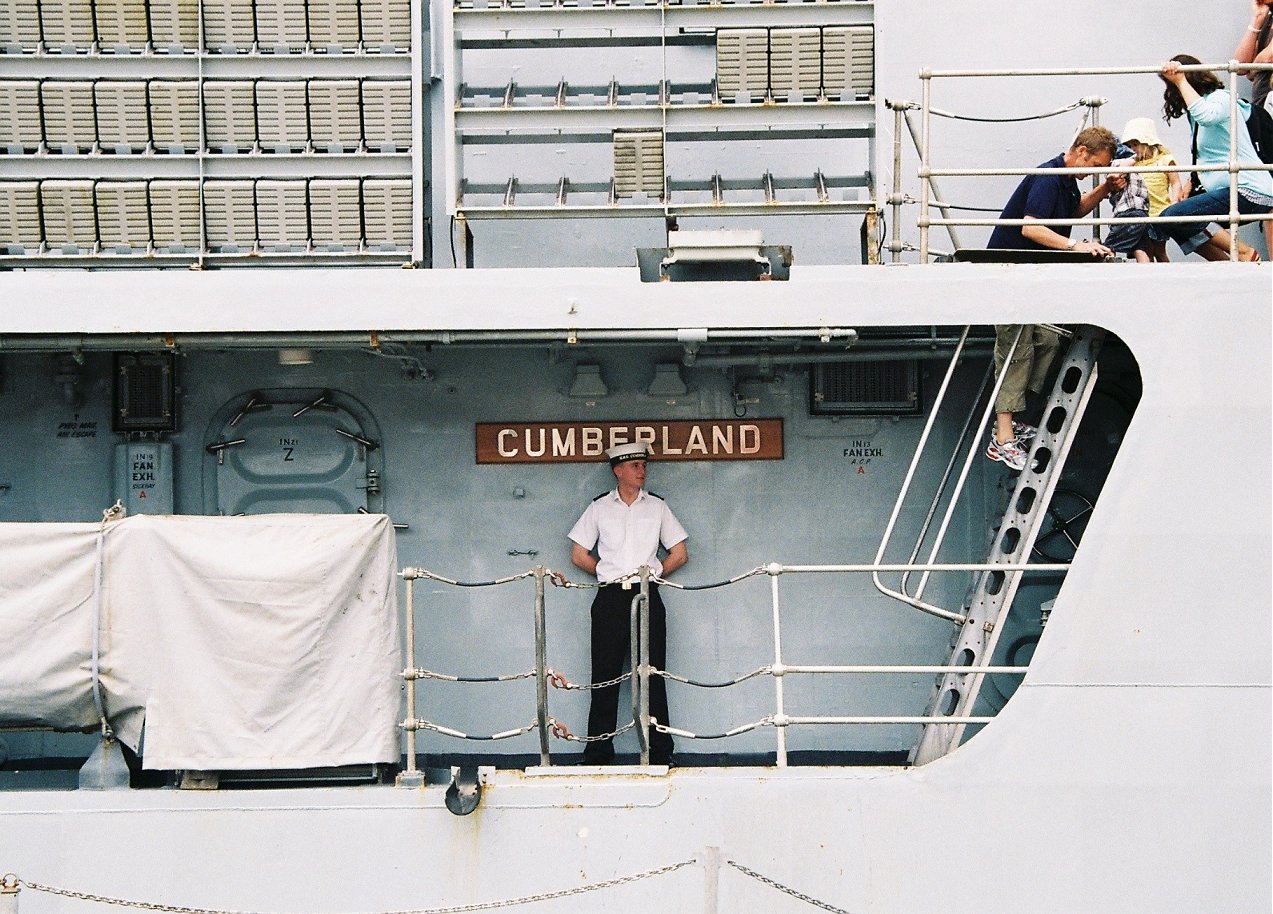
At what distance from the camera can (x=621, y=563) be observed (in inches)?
224

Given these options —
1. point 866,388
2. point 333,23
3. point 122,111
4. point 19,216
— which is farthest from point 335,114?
point 866,388

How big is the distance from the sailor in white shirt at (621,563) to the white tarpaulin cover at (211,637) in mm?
1209

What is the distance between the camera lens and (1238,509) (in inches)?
181

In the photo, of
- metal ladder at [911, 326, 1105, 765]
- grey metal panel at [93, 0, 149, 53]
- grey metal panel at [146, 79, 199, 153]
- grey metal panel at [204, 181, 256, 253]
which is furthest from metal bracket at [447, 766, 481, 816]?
grey metal panel at [93, 0, 149, 53]

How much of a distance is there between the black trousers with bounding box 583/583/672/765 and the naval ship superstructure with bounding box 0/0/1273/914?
0.18m

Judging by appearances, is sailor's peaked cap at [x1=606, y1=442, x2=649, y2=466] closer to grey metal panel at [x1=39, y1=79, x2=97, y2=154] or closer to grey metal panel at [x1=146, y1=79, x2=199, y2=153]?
grey metal panel at [x1=146, y1=79, x2=199, y2=153]

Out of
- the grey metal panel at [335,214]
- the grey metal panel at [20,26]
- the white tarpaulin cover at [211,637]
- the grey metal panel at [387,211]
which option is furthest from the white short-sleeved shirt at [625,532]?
the grey metal panel at [20,26]

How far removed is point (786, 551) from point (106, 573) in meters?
3.03

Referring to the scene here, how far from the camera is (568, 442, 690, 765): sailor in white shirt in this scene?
5.68 m

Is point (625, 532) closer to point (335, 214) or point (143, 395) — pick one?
point (335, 214)

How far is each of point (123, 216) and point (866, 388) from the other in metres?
3.77

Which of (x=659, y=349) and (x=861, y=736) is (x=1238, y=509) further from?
(x=659, y=349)

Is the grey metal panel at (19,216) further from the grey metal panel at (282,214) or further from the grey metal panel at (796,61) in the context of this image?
the grey metal panel at (796,61)

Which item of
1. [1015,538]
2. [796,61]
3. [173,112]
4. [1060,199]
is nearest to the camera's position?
[1015,538]
